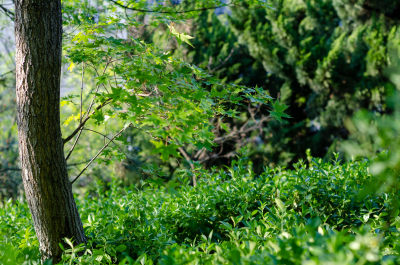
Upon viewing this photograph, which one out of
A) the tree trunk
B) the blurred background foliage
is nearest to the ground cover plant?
the tree trunk

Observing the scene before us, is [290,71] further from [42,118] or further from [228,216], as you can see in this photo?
[42,118]

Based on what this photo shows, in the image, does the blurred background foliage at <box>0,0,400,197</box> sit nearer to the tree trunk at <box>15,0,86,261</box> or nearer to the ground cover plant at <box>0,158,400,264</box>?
the ground cover plant at <box>0,158,400,264</box>

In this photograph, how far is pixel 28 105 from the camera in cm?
205

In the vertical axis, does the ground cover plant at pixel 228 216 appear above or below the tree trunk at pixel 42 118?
below

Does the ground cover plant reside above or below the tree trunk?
below

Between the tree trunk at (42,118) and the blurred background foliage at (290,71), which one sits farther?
the blurred background foliage at (290,71)

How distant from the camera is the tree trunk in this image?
6.68 feet

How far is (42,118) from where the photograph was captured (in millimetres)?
Answer: 2061

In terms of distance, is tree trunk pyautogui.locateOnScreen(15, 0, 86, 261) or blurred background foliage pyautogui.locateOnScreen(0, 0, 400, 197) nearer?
tree trunk pyautogui.locateOnScreen(15, 0, 86, 261)

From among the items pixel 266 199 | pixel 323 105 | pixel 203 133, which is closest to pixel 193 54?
pixel 323 105

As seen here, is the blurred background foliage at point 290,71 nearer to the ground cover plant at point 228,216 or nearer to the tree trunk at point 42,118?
the ground cover plant at point 228,216

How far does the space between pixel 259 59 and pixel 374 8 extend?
114 inches

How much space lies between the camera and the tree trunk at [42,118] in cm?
204

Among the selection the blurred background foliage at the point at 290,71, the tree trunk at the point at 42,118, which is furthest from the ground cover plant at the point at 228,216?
the blurred background foliage at the point at 290,71
